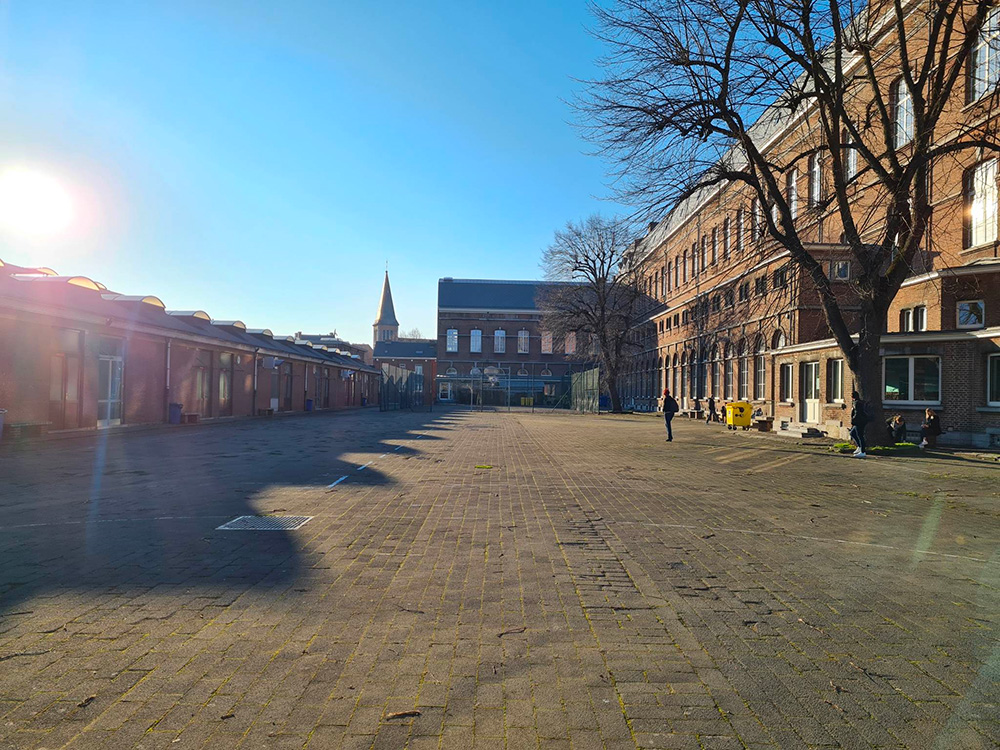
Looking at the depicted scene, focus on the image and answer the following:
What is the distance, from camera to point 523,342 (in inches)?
3521

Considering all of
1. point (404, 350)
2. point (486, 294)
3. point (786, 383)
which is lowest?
point (786, 383)

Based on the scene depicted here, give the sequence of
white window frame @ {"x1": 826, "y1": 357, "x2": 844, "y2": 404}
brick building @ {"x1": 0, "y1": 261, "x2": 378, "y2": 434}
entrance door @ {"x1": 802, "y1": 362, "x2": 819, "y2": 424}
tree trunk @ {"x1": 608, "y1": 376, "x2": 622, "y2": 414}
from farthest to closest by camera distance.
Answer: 1. tree trunk @ {"x1": 608, "y1": 376, "x2": 622, "y2": 414}
2. entrance door @ {"x1": 802, "y1": 362, "x2": 819, "y2": 424}
3. white window frame @ {"x1": 826, "y1": 357, "x2": 844, "y2": 404}
4. brick building @ {"x1": 0, "y1": 261, "x2": 378, "y2": 434}

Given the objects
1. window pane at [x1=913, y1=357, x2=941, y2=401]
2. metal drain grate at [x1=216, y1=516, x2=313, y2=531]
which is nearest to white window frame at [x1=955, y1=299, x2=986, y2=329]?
window pane at [x1=913, y1=357, x2=941, y2=401]

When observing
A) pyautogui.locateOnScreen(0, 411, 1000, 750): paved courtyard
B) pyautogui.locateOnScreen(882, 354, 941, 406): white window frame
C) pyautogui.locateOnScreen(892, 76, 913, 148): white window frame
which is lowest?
pyautogui.locateOnScreen(0, 411, 1000, 750): paved courtyard

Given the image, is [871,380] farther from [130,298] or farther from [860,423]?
[130,298]

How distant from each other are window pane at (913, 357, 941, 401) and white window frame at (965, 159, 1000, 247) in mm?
4519

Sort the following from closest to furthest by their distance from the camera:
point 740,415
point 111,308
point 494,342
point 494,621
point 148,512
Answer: point 494,621, point 148,512, point 111,308, point 740,415, point 494,342

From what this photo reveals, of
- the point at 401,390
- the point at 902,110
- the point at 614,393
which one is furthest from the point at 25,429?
the point at 614,393

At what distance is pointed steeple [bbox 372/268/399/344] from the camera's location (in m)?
118

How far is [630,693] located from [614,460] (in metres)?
13.2

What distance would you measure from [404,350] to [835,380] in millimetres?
76749

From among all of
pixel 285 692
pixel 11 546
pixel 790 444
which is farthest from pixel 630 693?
pixel 790 444

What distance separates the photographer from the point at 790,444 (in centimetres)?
2244

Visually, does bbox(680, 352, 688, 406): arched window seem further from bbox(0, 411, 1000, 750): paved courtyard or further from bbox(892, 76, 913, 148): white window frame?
bbox(0, 411, 1000, 750): paved courtyard
